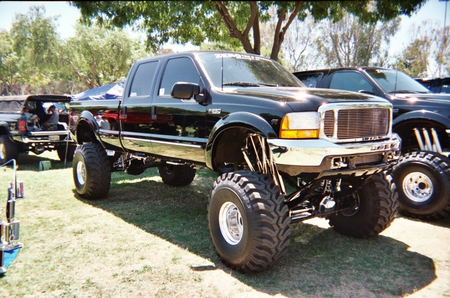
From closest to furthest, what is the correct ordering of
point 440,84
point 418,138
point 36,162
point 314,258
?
point 314,258, point 418,138, point 440,84, point 36,162

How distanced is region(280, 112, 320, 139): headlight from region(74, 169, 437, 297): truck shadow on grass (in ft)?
4.40

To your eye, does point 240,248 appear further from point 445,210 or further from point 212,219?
point 445,210

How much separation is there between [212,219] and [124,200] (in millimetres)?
3059

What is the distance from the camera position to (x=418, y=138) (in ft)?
19.1

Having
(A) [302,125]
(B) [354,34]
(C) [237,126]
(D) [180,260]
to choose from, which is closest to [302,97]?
(A) [302,125]

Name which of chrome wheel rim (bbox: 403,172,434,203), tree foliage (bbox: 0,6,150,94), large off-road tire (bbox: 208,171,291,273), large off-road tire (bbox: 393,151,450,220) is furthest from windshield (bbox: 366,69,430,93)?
tree foliage (bbox: 0,6,150,94)

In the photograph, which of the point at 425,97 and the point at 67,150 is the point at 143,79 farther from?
the point at 67,150

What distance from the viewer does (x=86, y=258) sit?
406 centimetres

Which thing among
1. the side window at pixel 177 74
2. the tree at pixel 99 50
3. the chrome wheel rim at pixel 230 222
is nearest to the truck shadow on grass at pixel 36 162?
the side window at pixel 177 74

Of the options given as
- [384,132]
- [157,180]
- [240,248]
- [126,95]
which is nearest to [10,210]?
[240,248]

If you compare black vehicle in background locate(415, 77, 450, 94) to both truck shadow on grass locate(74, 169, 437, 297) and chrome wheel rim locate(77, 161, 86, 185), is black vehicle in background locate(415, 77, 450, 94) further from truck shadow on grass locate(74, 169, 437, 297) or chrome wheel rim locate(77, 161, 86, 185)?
chrome wheel rim locate(77, 161, 86, 185)

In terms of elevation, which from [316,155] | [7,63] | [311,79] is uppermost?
[7,63]

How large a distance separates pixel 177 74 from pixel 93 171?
236 centimetres

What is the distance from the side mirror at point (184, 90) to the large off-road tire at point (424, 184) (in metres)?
3.37
